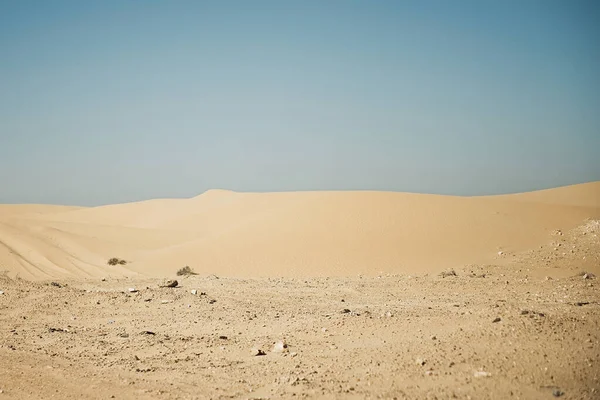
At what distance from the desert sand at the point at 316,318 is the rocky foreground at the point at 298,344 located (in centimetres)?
3

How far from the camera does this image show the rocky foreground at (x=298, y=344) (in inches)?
238

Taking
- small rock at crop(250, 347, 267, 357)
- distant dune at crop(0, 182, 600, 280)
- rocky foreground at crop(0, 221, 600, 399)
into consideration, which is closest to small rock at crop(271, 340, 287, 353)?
rocky foreground at crop(0, 221, 600, 399)

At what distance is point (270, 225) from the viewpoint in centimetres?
2986

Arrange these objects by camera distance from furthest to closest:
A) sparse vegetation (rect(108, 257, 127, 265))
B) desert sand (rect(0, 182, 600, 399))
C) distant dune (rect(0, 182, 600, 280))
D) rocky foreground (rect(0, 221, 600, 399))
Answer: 1. sparse vegetation (rect(108, 257, 127, 265))
2. distant dune (rect(0, 182, 600, 280))
3. desert sand (rect(0, 182, 600, 399))
4. rocky foreground (rect(0, 221, 600, 399))

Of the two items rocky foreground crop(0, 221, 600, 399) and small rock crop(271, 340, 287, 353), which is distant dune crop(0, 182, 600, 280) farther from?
small rock crop(271, 340, 287, 353)

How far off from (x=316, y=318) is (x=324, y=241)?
52.5 ft

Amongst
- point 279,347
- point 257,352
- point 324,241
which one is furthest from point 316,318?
point 324,241

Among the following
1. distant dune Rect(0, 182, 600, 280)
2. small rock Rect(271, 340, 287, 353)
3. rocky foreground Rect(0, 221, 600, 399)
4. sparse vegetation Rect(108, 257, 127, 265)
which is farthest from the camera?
sparse vegetation Rect(108, 257, 127, 265)

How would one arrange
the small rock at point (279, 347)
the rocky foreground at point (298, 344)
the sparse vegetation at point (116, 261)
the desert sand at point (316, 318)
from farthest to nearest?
Result: 1. the sparse vegetation at point (116, 261)
2. the small rock at point (279, 347)
3. the desert sand at point (316, 318)
4. the rocky foreground at point (298, 344)

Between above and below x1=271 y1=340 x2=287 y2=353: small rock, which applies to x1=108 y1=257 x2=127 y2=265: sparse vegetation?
below

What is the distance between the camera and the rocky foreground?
6.05 m

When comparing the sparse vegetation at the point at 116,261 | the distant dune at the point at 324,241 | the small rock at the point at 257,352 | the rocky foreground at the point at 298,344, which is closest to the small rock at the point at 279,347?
the rocky foreground at the point at 298,344

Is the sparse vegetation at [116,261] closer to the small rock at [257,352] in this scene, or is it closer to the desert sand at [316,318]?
the desert sand at [316,318]

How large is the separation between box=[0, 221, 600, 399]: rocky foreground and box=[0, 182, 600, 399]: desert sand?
30 mm
